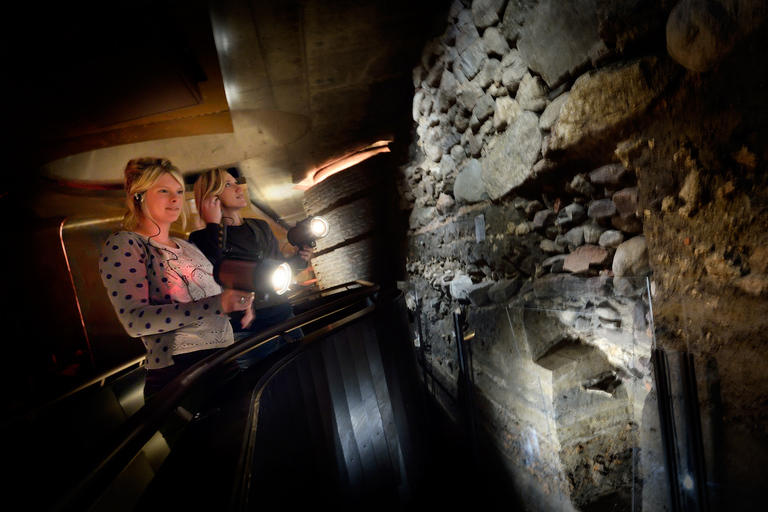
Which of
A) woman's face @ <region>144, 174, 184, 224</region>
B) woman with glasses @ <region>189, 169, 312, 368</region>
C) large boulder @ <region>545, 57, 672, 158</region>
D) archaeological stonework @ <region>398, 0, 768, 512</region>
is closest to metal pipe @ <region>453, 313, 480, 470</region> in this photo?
archaeological stonework @ <region>398, 0, 768, 512</region>

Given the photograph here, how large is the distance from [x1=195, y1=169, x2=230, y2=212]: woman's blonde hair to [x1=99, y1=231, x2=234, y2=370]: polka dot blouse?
1.27 feet

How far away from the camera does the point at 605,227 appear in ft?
5.22

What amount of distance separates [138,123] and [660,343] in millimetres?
4299

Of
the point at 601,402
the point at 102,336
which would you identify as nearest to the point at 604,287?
the point at 601,402

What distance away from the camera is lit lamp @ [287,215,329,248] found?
2.26 m

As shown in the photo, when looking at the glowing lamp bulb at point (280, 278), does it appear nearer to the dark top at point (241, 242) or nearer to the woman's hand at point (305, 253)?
the dark top at point (241, 242)

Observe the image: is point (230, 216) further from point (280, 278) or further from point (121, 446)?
point (121, 446)

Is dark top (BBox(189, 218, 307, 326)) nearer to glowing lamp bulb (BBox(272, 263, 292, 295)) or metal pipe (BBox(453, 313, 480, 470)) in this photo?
glowing lamp bulb (BBox(272, 263, 292, 295))

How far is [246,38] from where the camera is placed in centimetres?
243

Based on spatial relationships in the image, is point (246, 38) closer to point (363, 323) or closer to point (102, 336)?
point (363, 323)

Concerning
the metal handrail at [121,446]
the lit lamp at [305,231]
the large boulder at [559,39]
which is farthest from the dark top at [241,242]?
the large boulder at [559,39]

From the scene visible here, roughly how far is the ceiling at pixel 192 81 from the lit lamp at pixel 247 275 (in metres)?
1.76

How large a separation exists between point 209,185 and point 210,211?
0.16 metres

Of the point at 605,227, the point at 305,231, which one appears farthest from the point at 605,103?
the point at 305,231
